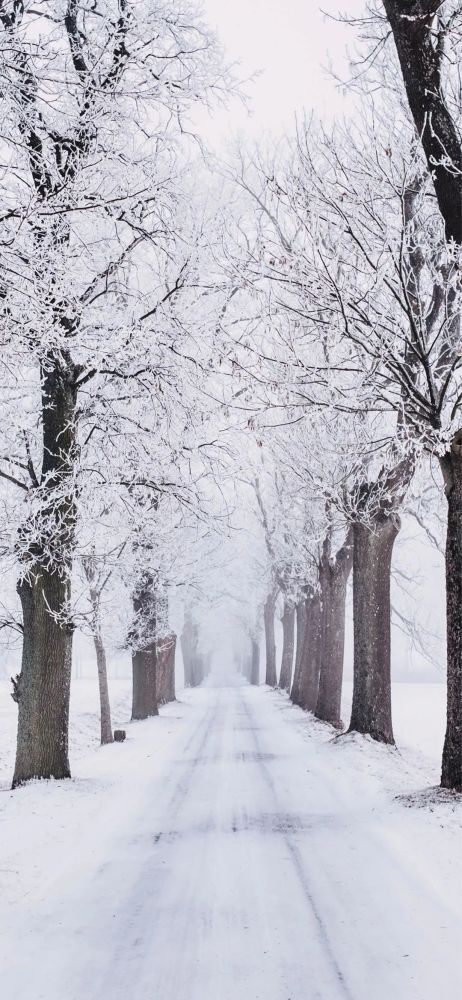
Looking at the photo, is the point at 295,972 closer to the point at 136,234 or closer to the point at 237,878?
the point at 237,878

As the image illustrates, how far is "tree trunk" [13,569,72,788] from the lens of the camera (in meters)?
9.20

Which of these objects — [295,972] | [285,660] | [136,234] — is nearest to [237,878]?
[295,972]

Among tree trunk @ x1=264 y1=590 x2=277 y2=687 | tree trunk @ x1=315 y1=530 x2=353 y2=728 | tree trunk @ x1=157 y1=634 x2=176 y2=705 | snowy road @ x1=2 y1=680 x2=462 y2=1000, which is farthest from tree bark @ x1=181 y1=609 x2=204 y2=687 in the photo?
snowy road @ x1=2 y1=680 x2=462 y2=1000

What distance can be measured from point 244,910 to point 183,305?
728cm

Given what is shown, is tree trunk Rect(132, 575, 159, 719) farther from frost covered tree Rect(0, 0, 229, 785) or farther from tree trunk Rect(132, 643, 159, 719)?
frost covered tree Rect(0, 0, 229, 785)

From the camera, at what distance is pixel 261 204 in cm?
1487

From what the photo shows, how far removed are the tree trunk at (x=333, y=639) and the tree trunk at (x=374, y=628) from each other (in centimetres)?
447

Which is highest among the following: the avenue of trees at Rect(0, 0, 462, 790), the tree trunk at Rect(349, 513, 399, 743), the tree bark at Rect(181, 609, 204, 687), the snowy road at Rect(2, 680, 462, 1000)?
the avenue of trees at Rect(0, 0, 462, 790)

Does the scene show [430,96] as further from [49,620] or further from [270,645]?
[270,645]

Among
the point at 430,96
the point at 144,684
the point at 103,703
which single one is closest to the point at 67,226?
the point at 430,96

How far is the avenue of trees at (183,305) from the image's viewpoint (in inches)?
271

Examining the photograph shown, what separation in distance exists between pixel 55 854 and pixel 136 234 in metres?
7.76

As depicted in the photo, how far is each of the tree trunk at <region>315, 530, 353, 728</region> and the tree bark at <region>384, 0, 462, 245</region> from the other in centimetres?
1103

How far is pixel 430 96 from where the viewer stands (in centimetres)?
688
